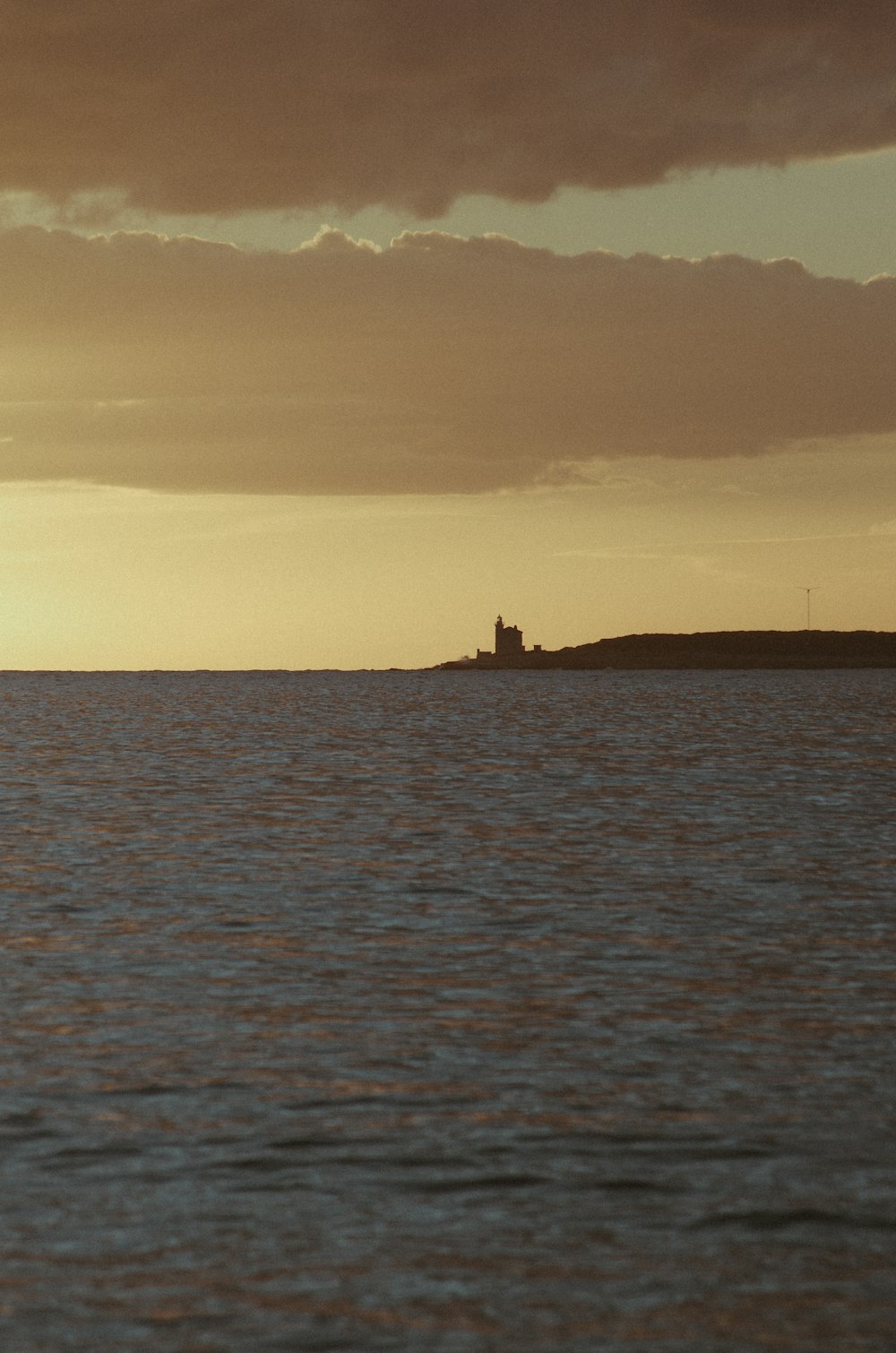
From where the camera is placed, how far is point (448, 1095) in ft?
59.4

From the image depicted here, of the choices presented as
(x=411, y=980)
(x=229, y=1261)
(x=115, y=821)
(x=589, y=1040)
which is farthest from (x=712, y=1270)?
(x=115, y=821)

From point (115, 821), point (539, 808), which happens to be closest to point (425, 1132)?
point (115, 821)

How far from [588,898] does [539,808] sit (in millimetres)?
22752

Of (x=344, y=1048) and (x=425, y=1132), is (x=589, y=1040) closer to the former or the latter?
(x=344, y=1048)

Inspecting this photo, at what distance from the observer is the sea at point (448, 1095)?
12430 millimetres

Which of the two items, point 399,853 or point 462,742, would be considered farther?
point 462,742

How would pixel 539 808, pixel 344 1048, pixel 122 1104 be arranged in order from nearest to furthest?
pixel 122 1104 < pixel 344 1048 < pixel 539 808

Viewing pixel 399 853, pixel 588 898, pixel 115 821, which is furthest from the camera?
pixel 115 821

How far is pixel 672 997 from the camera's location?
23.3 meters

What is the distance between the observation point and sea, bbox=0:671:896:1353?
12.4 metres

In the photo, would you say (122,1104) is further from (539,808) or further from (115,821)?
(539,808)

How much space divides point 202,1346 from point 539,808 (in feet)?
147

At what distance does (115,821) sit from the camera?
2012 inches

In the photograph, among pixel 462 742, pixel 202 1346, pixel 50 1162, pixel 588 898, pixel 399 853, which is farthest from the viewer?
pixel 462 742
